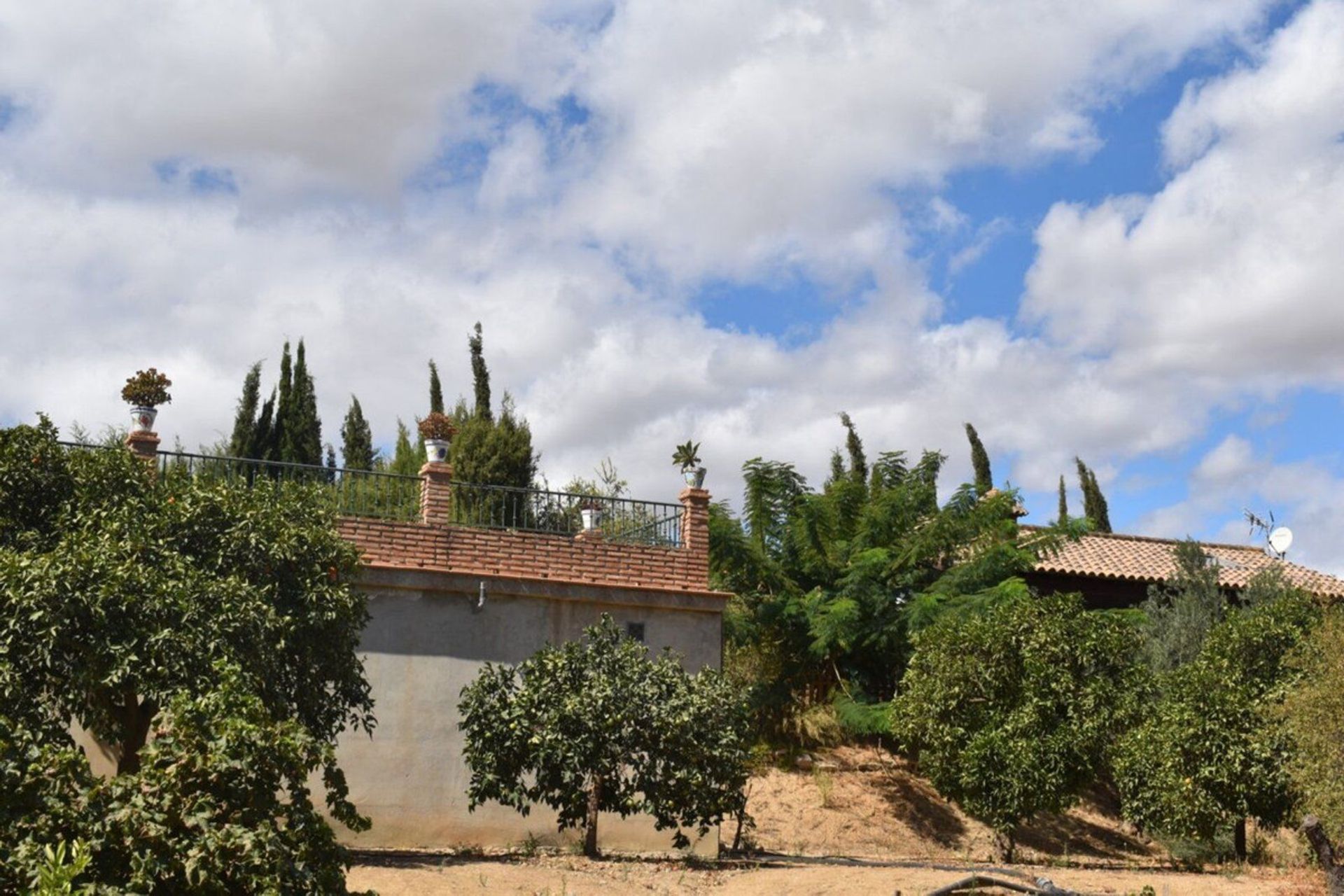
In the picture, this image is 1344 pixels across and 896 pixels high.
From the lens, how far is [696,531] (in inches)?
763

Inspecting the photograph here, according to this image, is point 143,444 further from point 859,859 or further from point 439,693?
point 859,859

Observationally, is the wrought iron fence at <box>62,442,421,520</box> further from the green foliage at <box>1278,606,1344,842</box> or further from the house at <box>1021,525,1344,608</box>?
the house at <box>1021,525,1344,608</box>

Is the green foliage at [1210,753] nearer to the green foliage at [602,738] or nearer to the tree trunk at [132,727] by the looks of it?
the green foliage at [602,738]

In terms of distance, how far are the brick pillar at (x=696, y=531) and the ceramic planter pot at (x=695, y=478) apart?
7cm

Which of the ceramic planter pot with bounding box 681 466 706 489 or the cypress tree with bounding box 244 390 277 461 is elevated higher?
the cypress tree with bounding box 244 390 277 461

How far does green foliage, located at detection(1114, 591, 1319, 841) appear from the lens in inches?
698

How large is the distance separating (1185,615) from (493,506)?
1267 cm

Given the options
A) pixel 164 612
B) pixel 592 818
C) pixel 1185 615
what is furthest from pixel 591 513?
pixel 1185 615

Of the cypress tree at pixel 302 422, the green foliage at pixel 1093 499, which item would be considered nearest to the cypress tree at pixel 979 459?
the green foliage at pixel 1093 499

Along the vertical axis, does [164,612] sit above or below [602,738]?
above

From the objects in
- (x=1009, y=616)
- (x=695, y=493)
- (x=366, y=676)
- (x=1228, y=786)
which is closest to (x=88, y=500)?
(x=366, y=676)

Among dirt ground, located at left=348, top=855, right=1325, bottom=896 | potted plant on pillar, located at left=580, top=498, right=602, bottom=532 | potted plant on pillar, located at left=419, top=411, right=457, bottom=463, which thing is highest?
potted plant on pillar, located at left=419, top=411, right=457, bottom=463

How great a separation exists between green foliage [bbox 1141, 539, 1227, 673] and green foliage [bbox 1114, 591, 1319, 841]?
15.2 ft

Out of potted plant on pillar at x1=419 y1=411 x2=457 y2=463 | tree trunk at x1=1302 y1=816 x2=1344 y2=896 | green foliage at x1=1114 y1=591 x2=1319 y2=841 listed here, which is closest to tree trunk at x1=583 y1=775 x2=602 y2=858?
potted plant on pillar at x1=419 y1=411 x2=457 y2=463
